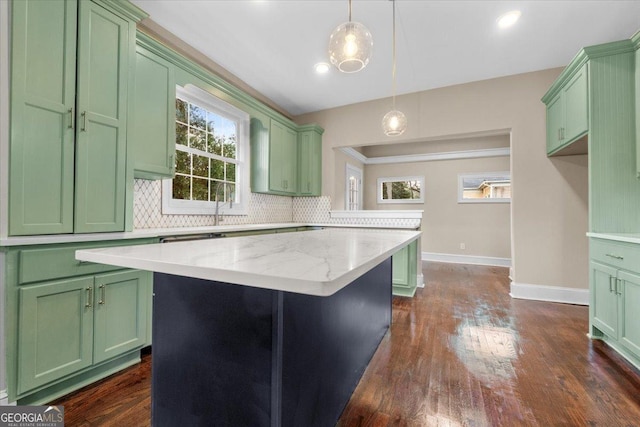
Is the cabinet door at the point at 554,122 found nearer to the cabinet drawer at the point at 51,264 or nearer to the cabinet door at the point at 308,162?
the cabinet door at the point at 308,162

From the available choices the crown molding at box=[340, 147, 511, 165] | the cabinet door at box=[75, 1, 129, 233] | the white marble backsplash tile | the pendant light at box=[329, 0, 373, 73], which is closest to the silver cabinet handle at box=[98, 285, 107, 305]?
the cabinet door at box=[75, 1, 129, 233]

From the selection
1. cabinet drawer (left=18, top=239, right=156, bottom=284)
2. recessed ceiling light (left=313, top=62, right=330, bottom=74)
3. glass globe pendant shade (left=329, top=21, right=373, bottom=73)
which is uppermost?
recessed ceiling light (left=313, top=62, right=330, bottom=74)

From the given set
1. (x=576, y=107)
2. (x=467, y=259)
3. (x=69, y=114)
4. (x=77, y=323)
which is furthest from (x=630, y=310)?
(x=467, y=259)

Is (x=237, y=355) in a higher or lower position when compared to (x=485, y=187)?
lower

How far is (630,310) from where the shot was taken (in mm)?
1947

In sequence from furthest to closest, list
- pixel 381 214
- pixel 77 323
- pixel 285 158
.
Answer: pixel 285 158, pixel 381 214, pixel 77 323

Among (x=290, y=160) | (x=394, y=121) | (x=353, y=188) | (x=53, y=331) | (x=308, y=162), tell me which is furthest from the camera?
(x=353, y=188)

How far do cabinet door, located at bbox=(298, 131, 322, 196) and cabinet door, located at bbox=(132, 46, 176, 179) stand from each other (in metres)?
2.51

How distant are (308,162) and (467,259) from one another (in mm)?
4268

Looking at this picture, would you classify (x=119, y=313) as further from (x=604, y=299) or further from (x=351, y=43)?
(x=604, y=299)

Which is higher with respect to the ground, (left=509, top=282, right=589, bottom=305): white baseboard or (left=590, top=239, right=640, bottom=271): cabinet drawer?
(left=590, top=239, right=640, bottom=271): cabinet drawer

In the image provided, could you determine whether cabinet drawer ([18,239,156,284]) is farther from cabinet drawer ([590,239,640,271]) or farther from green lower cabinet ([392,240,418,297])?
cabinet drawer ([590,239,640,271])

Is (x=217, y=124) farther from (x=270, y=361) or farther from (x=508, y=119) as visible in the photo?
(x=508, y=119)

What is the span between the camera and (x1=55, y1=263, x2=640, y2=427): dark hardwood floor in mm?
1476
